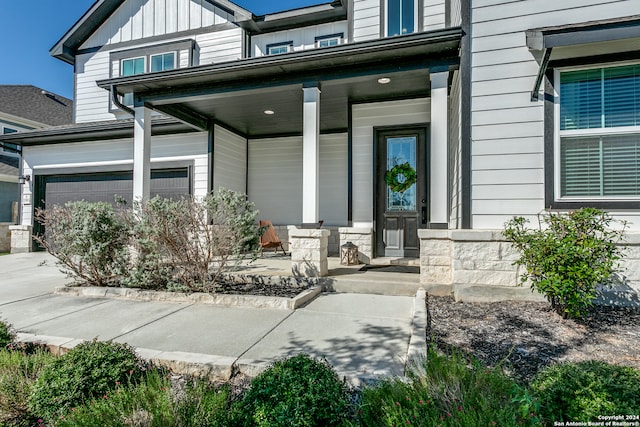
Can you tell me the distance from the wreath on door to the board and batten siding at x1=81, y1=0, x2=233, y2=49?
604cm

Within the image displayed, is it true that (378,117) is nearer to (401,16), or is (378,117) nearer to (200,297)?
(401,16)

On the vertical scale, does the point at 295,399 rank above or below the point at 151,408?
above

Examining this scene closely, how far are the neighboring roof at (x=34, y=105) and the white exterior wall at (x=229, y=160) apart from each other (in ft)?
35.4

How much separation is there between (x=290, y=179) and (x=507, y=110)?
534 cm

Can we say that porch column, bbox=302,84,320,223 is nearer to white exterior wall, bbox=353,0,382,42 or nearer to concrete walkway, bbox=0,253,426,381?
concrete walkway, bbox=0,253,426,381

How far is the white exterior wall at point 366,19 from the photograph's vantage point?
644 cm

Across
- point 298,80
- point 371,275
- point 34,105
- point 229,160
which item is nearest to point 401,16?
point 298,80

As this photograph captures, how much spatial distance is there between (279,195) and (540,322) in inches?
249

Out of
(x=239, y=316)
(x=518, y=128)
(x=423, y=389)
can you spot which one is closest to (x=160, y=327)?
(x=239, y=316)

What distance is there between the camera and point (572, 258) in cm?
310

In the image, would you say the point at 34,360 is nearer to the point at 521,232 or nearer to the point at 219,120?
the point at 521,232

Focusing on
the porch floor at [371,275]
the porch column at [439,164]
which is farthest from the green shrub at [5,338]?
the porch column at [439,164]

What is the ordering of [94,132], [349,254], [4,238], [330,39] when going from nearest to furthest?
[349,254] < [330,39] < [94,132] < [4,238]

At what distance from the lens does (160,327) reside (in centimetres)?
334
